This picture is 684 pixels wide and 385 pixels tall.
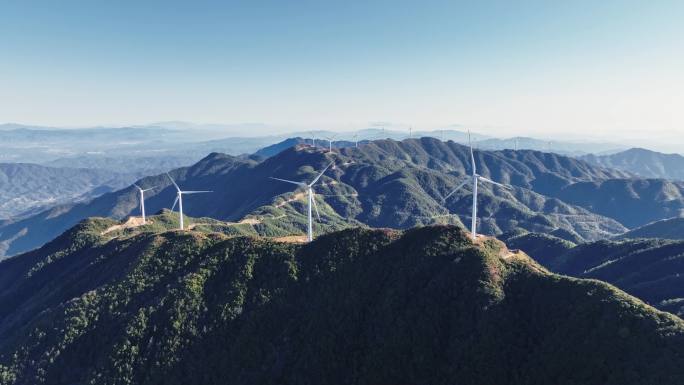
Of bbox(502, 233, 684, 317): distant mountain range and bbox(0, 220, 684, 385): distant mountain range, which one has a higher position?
bbox(0, 220, 684, 385): distant mountain range

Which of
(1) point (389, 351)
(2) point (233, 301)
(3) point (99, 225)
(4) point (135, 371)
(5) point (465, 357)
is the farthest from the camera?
(3) point (99, 225)

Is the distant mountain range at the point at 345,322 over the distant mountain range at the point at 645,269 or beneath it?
over

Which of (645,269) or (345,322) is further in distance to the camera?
(645,269)

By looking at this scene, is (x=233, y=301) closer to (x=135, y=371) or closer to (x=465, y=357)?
(x=135, y=371)

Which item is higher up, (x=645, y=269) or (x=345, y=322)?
(x=345, y=322)

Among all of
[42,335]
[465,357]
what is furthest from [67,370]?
[465,357]

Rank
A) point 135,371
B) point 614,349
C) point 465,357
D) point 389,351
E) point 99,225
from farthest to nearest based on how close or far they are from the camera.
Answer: point 99,225, point 135,371, point 389,351, point 465,357, point 614,349

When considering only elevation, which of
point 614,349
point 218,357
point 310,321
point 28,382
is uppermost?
point 614,349

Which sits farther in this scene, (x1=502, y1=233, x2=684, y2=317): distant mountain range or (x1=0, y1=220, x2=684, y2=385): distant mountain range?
(x1=502, y1=233, x2=684, y2=317): distant mountain range
